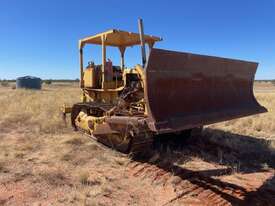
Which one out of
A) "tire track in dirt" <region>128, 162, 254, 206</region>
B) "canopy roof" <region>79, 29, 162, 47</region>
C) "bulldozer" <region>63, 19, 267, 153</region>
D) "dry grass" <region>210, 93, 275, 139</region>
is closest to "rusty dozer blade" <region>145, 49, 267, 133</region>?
"bulldozer" <region>63, 19, 267, 153</region>

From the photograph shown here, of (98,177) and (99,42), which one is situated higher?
(99,42)

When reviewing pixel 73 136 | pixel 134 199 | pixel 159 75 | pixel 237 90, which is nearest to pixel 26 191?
pixel 134 199

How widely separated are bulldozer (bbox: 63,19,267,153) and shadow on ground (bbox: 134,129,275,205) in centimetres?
60

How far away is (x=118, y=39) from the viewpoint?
742cm

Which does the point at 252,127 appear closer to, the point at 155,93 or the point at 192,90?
the point at 192,90

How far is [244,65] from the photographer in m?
6.96

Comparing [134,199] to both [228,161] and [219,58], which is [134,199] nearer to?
[228,161]

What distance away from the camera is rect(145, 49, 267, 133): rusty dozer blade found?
496 cm

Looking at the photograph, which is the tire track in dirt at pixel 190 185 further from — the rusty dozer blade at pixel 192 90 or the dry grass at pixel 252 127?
the dry grass at pixel 252 127

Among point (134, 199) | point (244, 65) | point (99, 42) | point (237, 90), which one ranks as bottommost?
point (134, 199)

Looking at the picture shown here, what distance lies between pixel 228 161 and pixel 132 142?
1922 millimetres

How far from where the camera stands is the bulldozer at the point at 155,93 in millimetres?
5031

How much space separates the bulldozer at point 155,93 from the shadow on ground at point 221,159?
1.96 feet

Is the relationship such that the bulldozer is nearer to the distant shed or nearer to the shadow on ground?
the shadow on ground
